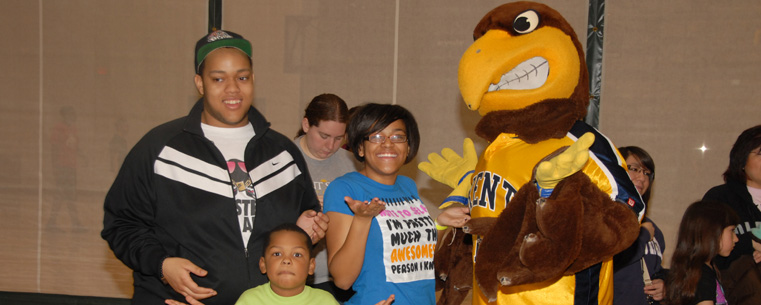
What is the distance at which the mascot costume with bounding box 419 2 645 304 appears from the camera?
64.4 inches

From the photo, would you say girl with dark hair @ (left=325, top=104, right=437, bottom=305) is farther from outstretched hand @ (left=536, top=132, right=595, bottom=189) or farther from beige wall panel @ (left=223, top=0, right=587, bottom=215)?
beige wall panel @ (left=223, top=0, right=587, bottom=215)

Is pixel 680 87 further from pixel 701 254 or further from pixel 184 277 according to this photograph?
pixel 184 277

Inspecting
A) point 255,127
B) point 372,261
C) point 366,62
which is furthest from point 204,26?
point 372,261

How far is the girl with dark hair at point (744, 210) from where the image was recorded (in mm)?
2889

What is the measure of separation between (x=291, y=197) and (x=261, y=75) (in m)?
2.48

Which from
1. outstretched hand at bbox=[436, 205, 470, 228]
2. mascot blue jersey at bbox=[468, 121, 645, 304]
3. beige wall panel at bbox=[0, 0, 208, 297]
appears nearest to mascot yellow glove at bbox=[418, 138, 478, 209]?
outstretched hand at bbox=[436, 205, 470, 228]

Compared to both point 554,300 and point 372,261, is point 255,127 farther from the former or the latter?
point 554,300

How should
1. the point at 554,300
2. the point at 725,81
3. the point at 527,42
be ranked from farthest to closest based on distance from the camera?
the point at 725,81, the point at 527,42, the point at 554,300

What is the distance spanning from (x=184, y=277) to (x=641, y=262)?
78.9 inches

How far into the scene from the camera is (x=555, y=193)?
1702mm

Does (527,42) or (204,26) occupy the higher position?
(204,26)

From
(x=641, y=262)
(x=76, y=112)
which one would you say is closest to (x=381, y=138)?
(x=641, y=262)

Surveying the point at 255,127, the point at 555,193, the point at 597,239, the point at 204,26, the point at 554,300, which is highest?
the point at 204,26

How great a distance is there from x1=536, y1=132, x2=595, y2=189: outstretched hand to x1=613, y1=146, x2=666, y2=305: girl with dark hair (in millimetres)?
1063
